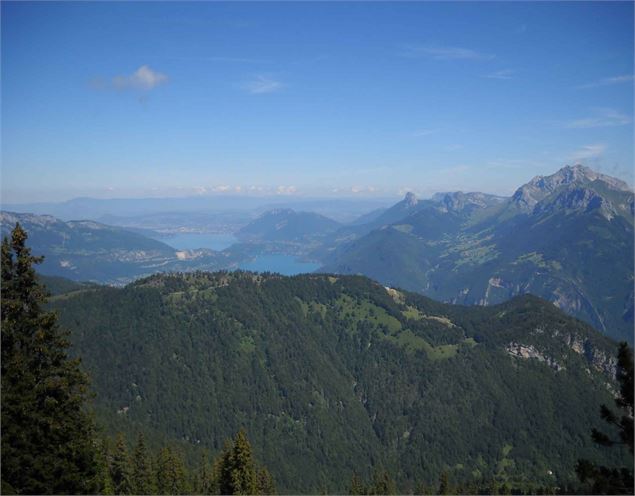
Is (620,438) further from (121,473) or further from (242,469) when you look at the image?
(121,473)

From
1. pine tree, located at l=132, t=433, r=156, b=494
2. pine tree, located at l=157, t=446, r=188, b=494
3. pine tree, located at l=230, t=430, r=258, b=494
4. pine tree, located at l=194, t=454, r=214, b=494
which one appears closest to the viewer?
pine tree, located at l=230, t=430, r=258, b=494

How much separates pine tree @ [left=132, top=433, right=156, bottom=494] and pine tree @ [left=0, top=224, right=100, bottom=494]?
43642 millimetres

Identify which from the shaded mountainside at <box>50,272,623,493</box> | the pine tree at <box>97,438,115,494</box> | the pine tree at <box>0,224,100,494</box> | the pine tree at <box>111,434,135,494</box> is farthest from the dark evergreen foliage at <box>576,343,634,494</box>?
the shaded mountainside at <box>50,272,623,493</box>

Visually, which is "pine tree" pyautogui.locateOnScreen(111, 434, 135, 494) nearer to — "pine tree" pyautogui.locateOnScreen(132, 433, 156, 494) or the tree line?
"pine tree" pyautogui.locateOnScreen(132, 433, 156, 494)

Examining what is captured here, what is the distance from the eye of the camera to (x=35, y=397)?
18.8 m

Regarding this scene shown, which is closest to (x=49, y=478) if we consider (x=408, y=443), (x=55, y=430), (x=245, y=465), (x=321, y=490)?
(x=55, y=430)

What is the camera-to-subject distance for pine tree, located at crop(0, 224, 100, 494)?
Result: 1851cm

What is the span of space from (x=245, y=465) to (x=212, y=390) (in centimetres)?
14497

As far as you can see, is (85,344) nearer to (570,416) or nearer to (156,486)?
(156,486)

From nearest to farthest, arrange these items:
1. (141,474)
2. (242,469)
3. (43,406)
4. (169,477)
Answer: (43,406) < (242,469) < (141,474) < (169,477)

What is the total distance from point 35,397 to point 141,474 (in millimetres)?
47677

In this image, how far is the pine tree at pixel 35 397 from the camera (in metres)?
18.5

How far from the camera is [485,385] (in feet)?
653

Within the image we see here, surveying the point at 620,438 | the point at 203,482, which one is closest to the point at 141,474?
the point at 203,482
